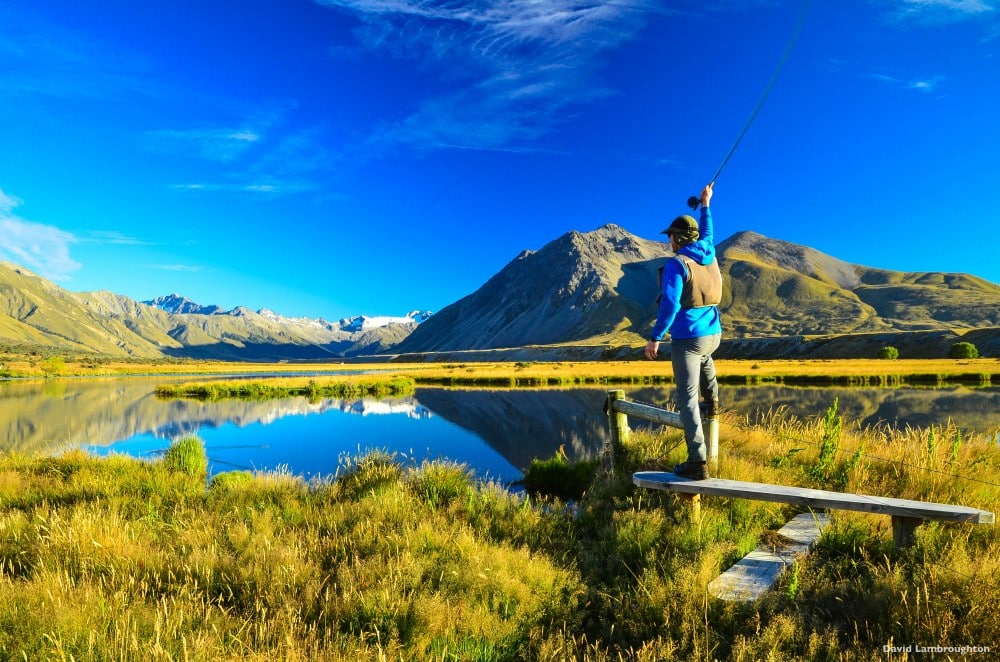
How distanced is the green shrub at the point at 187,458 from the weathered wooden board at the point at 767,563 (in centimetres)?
1184

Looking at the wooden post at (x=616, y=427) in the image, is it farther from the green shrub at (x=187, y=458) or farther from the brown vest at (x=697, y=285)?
the green shrub at (x=187, y=458)

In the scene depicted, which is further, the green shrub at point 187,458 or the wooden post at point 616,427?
the green shrub at point 187,458

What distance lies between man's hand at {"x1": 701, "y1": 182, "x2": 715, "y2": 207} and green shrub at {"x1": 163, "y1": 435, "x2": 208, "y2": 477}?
40.3 feet

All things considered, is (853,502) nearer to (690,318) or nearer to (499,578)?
(690,318)

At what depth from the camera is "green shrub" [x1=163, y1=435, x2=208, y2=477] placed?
1217 cm

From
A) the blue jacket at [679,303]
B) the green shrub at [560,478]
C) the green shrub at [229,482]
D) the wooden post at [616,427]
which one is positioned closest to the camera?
the blue jacket at [679,303]

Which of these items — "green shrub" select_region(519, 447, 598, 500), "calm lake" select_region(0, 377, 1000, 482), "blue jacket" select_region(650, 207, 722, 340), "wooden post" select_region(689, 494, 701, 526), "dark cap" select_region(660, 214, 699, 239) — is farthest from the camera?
"calm lake" select_region(0, 377, 1000, 482)

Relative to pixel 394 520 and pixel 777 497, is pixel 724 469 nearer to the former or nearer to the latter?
pixel 777 497

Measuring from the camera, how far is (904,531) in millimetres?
4695

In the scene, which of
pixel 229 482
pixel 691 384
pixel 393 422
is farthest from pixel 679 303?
pixel 393 422

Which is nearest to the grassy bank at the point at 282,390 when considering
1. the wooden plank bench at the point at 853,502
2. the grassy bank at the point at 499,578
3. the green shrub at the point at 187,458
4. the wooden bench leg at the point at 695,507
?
the green shrub at the point at 187,458

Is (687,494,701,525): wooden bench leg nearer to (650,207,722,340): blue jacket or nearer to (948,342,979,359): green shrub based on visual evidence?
(650,207,722,340): blue jacket

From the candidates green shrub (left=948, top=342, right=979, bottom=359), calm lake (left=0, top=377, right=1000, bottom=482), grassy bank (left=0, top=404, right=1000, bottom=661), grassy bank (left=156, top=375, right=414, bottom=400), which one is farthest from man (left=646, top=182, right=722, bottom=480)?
green shrub (left=948, top=342, right=979, bottom=359)

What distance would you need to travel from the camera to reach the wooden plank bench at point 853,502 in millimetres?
4261
